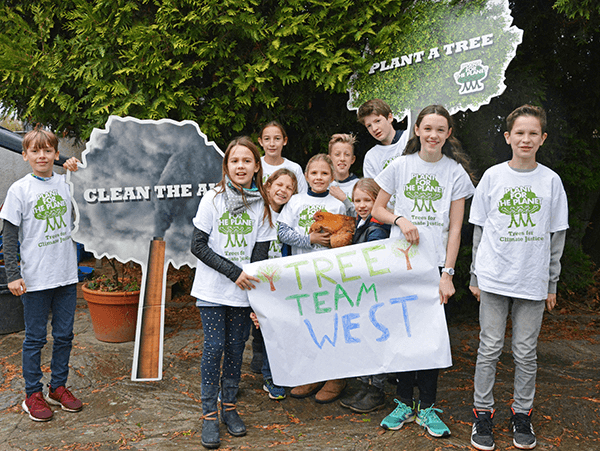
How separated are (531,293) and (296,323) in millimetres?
1440

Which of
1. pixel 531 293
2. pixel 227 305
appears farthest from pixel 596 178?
pixel 227 305

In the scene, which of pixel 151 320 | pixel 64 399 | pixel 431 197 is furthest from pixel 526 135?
pixel 64 399

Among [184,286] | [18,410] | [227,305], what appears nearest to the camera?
[227,305]

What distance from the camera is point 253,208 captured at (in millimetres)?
3260

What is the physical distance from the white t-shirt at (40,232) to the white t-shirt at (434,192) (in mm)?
2343

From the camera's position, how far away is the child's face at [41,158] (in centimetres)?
346

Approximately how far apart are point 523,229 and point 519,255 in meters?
0.16

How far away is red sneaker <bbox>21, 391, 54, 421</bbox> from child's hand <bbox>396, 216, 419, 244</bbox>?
107 inches

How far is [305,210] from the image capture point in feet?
11.7

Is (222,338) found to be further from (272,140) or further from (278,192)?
(272,140)

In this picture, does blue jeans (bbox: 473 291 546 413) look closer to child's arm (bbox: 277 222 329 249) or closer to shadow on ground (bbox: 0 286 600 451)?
shadow on ground (bbox: 0 286 600 451)

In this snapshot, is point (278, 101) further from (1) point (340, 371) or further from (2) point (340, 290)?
(1) point (340, 371)

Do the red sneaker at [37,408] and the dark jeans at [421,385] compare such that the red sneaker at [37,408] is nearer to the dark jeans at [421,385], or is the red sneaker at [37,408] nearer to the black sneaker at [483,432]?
the dark jeans at [421,385]

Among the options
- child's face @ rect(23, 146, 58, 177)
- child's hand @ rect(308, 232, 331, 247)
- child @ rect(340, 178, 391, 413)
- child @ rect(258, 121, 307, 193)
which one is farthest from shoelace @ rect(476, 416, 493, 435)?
child's face @ rect(23, 146, 58, 177)
